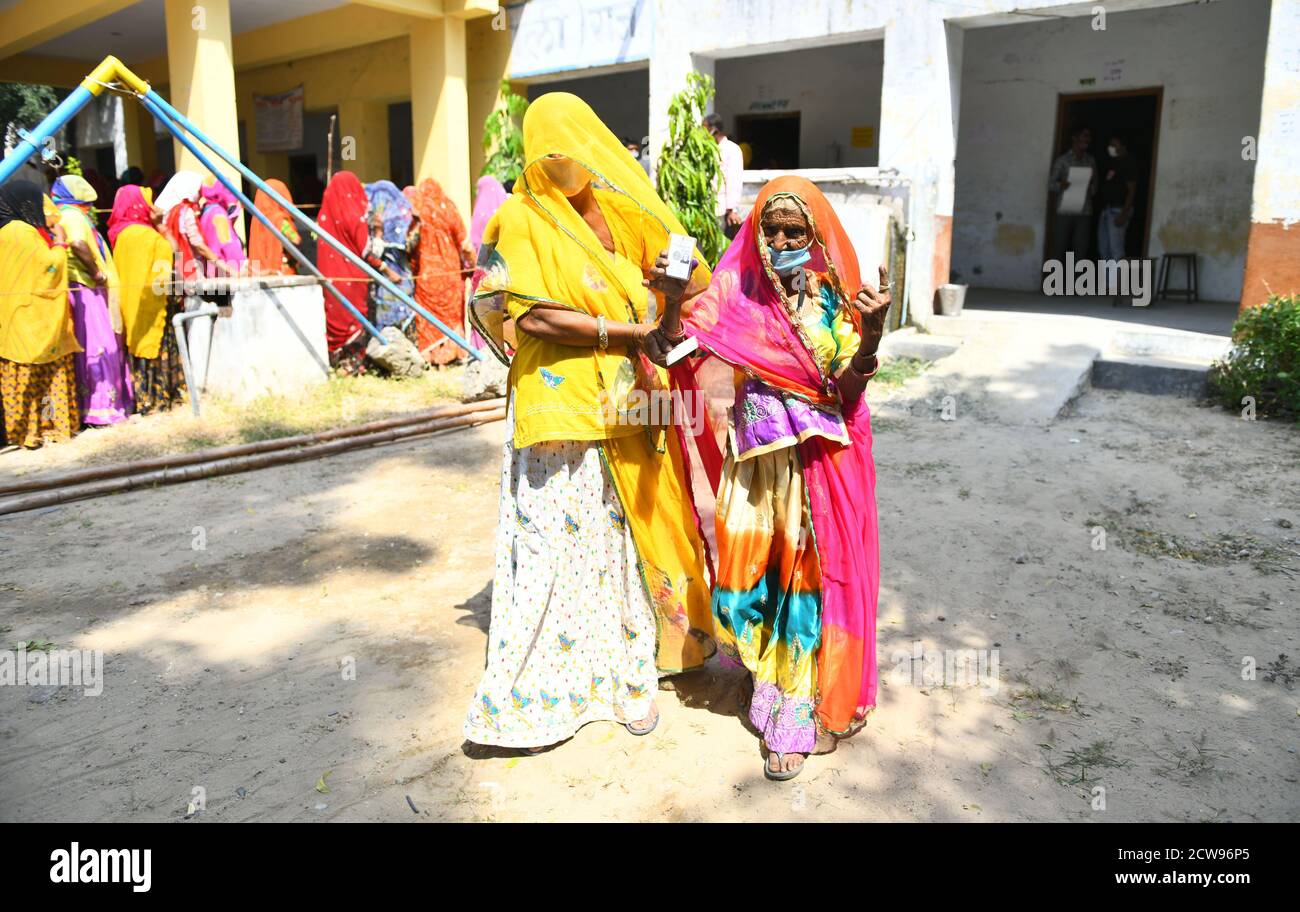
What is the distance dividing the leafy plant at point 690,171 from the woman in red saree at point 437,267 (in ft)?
8.26

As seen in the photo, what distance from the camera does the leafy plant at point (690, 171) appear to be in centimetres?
871

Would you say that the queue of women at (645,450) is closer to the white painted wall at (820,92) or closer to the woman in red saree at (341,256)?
the woman in red saree at (341,256)

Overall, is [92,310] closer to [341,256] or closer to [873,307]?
[341,256]

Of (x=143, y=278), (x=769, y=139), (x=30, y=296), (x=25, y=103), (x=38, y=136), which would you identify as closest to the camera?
(x=38, y=136)

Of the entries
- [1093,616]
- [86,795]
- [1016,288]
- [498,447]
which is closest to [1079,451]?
[1093,616]

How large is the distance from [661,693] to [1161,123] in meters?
10.9

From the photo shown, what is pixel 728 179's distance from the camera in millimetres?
9625

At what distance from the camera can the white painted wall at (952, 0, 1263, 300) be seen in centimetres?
1064

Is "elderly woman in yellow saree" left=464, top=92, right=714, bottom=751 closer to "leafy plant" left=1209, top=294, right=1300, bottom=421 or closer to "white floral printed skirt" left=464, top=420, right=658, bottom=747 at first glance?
"white floral printed skirt" left=464, top=420, right=658, bottom=747

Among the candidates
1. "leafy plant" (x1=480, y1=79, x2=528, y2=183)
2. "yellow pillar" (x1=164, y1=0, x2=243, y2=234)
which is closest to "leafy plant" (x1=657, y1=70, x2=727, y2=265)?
"leafy plant" (x1=480, y1=79, x2=528, y2=183)

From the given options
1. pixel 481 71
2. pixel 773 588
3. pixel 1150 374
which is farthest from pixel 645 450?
pixel 481 71

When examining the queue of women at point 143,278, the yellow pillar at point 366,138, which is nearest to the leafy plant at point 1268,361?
the queue of women at point 143,278

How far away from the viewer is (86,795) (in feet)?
9.23

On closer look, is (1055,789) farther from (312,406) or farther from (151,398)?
(151,398)
